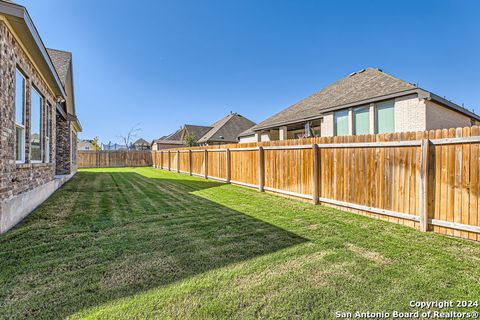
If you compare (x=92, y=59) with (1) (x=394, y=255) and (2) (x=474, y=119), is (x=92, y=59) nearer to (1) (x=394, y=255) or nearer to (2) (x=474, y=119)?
(1) (x=394, y=255)

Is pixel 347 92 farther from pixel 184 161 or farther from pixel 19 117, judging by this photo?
pixel 19 117

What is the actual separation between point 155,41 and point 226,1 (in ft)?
19.6

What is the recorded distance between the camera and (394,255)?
324 centimetres

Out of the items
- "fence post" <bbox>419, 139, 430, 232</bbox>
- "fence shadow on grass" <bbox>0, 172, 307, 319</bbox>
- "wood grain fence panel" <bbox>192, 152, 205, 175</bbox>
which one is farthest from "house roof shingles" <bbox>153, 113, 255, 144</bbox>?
"fence post" <bbox>419, 139, 430, 232</bbox>

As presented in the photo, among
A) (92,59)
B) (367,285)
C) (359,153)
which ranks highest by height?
(92,59)

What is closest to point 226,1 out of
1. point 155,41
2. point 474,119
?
point 155,41

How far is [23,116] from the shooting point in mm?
5488

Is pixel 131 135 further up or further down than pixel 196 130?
further up

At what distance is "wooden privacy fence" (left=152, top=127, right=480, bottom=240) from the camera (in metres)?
3.81

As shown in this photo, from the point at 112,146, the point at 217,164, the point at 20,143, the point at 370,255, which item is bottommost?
the point at 370,255

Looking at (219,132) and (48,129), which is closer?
(48,129)

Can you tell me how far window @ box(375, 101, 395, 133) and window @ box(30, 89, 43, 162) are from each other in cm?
1251

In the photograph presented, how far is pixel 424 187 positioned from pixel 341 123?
8690mm

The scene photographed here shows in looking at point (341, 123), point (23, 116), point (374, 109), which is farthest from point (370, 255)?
point (341, 123)
